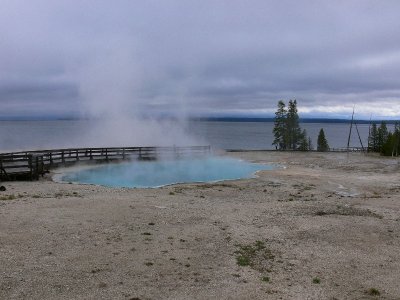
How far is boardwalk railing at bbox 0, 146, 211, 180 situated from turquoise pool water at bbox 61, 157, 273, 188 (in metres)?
2.01

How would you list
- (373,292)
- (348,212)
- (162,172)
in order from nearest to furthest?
(373,292), (348,212), (162,172)

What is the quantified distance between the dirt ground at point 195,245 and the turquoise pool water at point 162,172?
6.29m

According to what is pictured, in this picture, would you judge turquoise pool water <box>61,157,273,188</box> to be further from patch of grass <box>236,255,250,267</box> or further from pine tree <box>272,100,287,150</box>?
pine tree <box>272,100,287,150</box>

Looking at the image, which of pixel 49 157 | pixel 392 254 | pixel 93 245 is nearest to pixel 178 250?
pixel 93 245

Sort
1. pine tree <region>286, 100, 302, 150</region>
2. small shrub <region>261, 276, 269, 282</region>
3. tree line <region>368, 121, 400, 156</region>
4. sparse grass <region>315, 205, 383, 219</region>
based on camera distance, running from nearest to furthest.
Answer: small shrub <region>261, 276, 269, 282</region>
sparse grass <region>315, 205, 383, 219</region>
tree line <region>368, 121, 400, 156</region>
pine tree <region>286, 100, 302, 150</region>

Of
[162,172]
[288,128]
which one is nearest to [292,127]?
[288,128]

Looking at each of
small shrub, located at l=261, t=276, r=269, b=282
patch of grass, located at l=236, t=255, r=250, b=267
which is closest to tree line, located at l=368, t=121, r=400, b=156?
→ patch of grass, located at l=236, t=255, r=250, b=267

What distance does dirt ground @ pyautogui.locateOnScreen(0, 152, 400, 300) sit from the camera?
9555 mm

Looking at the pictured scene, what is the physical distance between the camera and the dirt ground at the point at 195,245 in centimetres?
955

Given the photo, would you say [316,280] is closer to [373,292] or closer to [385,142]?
[373,292]

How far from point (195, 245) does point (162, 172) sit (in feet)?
69.6

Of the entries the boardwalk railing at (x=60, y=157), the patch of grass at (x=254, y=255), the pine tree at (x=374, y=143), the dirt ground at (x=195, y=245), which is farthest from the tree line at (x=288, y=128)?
the patch of grass at (x=254, y=255)

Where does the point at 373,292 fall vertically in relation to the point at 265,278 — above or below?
below

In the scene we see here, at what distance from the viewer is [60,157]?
36219 mm
